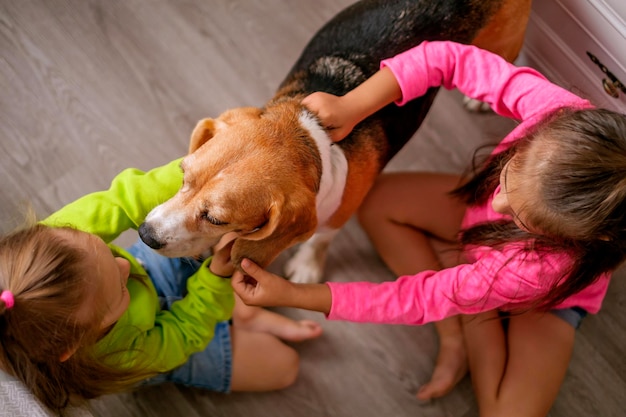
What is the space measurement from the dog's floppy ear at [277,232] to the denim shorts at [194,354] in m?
0.36

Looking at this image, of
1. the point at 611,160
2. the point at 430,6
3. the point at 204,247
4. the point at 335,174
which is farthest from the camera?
the point at 430,6

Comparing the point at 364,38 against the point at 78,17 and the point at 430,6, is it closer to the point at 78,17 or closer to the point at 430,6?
the point at 430,6

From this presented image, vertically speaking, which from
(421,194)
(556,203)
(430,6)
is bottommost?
(421,194)

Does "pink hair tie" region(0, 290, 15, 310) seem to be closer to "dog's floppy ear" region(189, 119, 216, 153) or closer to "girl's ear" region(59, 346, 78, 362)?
"girl's ear" region(59, 346, 78, 362)

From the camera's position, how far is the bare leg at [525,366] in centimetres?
194

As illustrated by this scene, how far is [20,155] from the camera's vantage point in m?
2.26

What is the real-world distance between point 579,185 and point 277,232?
0.72 m

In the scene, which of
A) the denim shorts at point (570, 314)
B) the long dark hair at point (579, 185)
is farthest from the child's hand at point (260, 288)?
the denim shorts at point (570, 314)

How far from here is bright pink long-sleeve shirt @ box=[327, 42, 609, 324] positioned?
1.69 meters

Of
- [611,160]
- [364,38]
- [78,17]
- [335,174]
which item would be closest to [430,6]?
[364,38]

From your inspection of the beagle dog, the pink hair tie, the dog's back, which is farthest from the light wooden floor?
the pink hair tie

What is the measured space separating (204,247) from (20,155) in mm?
1080

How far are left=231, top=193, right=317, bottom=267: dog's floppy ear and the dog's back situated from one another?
348mm

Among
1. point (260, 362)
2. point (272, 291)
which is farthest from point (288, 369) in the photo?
point (272, 291)
